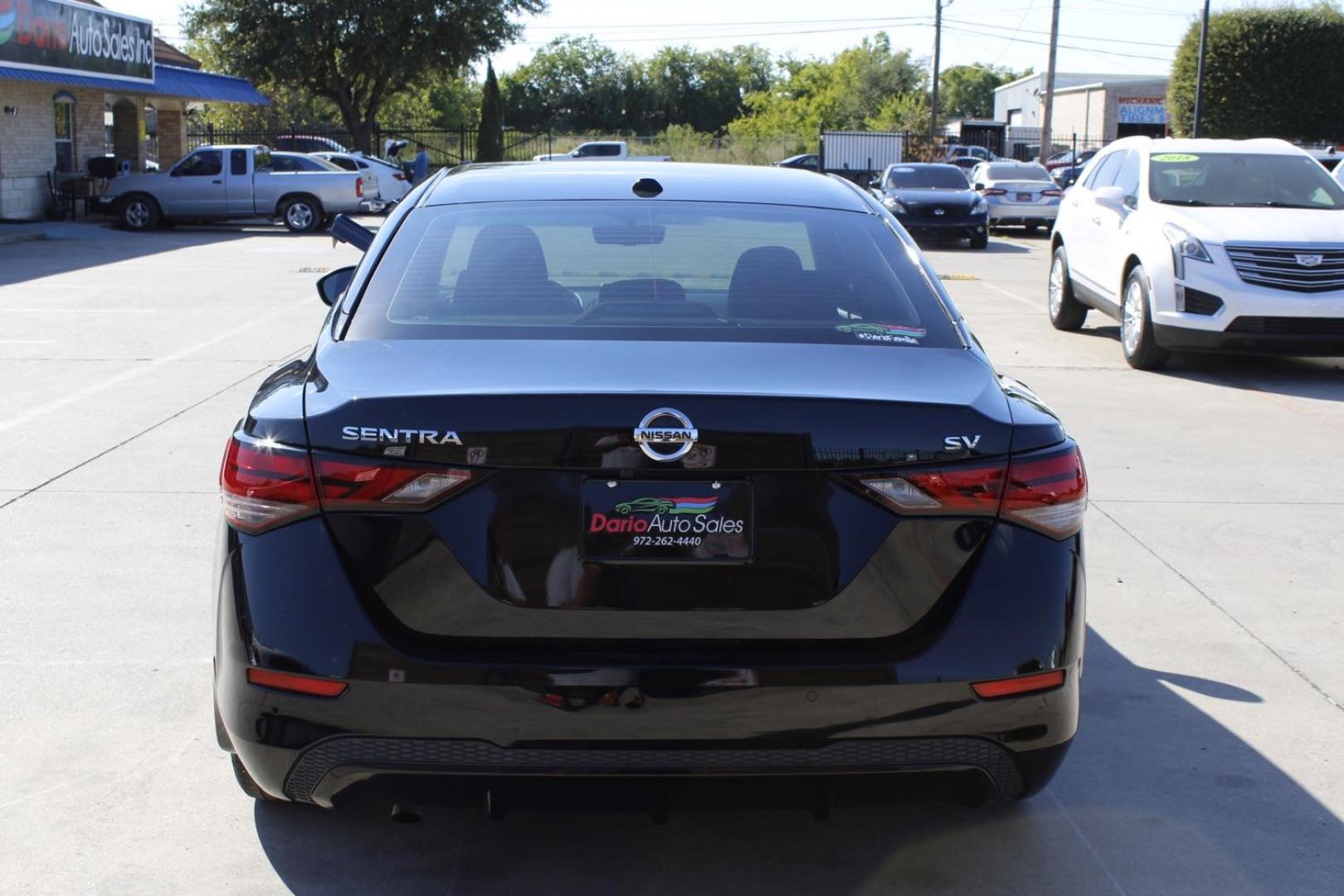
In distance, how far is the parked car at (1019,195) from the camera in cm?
2870

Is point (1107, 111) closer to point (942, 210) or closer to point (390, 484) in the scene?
point (942, 210)

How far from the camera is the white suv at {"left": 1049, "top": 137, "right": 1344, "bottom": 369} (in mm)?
10836

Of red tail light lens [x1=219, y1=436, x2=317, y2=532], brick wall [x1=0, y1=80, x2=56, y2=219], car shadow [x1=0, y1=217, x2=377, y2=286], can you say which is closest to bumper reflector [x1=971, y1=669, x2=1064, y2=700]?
red tail light lens [x1=219, y1=436, x2=317, y2=532]

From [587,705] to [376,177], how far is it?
Answer: 1192 inches

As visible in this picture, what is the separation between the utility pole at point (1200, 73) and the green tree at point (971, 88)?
3494 inches

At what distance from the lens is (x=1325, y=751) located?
4320mm

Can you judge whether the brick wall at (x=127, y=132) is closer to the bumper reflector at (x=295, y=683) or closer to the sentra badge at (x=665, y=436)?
the bumper reflector at (x=295, y=683)

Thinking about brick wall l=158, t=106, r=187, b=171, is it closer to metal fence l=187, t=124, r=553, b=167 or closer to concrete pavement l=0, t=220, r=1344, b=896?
metal fence l=187, t=124, r=553, b=167

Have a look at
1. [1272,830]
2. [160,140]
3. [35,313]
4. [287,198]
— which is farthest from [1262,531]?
[160,140]

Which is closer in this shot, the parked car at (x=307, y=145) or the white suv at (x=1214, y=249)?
the white suv at (x=1214, y=249)

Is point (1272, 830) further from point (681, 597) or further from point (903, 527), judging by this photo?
point (681, 597)

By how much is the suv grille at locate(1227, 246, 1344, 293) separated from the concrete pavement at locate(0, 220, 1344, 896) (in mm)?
1580

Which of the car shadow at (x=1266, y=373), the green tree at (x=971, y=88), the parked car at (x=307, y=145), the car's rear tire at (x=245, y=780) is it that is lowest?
the car's rear tire at (x=245, y=780)

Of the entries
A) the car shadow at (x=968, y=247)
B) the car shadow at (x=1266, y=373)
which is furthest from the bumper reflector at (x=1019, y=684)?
the car shadow at (x=968, y=247)
